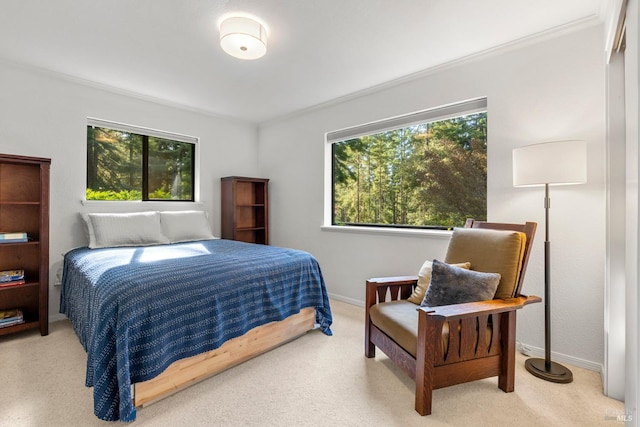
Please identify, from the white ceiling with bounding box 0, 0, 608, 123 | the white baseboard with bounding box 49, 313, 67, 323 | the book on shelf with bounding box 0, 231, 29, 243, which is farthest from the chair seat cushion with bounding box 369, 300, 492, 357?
the white baseboard with bounding box 49, 313, 67, 323

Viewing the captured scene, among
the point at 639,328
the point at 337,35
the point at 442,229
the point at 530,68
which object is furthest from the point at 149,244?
the point at 530,68

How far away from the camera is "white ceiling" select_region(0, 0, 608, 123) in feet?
6.50

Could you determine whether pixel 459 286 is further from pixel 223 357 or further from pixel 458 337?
pixel 223 357

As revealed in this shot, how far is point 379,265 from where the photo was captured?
3.31m

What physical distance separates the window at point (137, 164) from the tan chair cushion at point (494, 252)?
3.41 metres

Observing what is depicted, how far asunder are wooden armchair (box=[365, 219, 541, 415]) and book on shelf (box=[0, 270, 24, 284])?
9.83 feet

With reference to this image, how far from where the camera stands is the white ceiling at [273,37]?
78.0 inches

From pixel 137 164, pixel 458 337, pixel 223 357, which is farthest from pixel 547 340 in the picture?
pixel 137 164

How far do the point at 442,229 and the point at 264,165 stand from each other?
278 cm

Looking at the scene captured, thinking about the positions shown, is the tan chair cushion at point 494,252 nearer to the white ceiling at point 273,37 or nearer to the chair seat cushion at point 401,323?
the chair seat cushion at point 401,323

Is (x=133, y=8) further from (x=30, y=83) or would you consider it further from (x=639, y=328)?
(x=639, y=328)

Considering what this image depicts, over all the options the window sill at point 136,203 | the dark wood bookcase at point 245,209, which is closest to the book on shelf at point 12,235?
the window sill at point 136,203

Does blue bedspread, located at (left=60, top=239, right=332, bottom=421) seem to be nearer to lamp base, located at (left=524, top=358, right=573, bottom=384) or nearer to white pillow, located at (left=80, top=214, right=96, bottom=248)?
white pillow, located at (left=80, top=214, right=96, bottom=248)

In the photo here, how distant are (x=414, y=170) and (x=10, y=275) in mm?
3791
